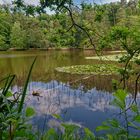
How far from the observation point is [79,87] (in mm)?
14555

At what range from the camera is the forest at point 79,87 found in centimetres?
95

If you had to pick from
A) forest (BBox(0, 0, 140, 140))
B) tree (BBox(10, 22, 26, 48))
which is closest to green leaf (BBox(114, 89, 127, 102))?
forest (BBox(0, 0, 140, 140))

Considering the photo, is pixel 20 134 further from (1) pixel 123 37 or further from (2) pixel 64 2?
(1) pixel 123 37

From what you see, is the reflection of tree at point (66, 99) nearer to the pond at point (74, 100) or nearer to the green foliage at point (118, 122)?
the pond at point (74, 100)

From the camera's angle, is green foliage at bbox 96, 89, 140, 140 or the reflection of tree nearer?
green foliage at bbox 96, 89, 140, 140

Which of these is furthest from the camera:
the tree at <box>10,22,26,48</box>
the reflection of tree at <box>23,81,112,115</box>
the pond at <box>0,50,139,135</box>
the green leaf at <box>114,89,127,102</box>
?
the tree at <box>10,22,26,48</box>

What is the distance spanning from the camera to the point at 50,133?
1.03 meters

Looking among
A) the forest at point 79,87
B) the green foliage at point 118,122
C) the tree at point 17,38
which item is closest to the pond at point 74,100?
the forest at point 79,87

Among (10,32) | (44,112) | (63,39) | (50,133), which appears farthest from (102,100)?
(10,32)

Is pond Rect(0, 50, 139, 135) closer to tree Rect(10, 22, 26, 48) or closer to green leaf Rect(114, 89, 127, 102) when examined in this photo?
green leaf Rect(114, 89, 127, 102)

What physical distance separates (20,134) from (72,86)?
14.1 meters

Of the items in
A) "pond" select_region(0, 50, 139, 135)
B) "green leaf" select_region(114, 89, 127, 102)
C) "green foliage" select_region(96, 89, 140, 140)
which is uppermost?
"green leaf" select_region(114, 89, 127, 102)

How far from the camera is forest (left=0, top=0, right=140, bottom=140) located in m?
0.95

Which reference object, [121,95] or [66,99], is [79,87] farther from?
[121,95]
